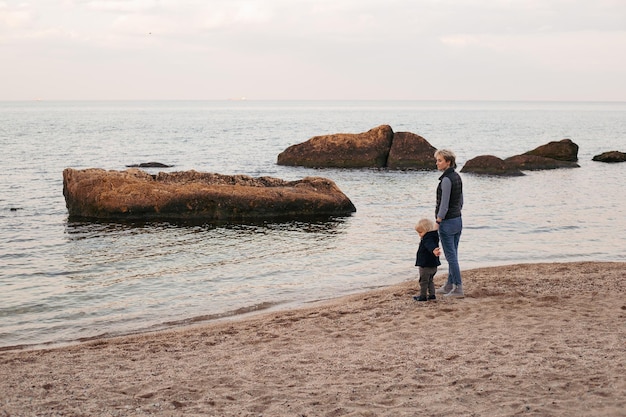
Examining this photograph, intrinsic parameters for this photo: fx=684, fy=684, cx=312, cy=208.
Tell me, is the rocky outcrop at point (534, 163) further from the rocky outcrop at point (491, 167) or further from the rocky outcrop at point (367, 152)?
the rocky outcrop at point (367, 152)

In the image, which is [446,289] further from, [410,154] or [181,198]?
[410,154]

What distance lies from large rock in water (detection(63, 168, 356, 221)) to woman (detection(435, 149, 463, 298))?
9.65 meters

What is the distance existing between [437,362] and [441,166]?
341 centimetres

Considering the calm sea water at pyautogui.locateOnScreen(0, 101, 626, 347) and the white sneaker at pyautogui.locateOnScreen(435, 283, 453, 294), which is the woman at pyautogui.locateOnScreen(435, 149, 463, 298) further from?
the calm sea water at pyautogui.locateOnScreen(0, 101, 626, 347)

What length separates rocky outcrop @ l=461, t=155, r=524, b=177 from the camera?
105ft

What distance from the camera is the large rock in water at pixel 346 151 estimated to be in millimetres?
35062

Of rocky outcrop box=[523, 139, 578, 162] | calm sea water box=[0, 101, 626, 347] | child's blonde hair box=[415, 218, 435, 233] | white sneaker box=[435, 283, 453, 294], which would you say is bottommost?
calm sea water box=[0, 101, 626, 347]

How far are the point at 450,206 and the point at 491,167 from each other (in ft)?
77.2

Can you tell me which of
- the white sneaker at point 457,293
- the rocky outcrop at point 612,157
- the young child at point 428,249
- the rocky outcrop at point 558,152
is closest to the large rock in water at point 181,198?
the white sneaker at point 457,293

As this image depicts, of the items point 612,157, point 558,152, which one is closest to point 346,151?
point 558,152

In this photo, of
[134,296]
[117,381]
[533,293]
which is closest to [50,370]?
[117,381]

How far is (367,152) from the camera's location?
35.2 metres

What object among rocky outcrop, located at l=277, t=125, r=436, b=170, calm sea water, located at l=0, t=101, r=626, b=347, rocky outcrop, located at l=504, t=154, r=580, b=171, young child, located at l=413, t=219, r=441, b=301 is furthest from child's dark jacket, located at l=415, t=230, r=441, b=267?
rocky outcrop, located at l=504, t=154, r=580, b=171

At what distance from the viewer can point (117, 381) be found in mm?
7129
